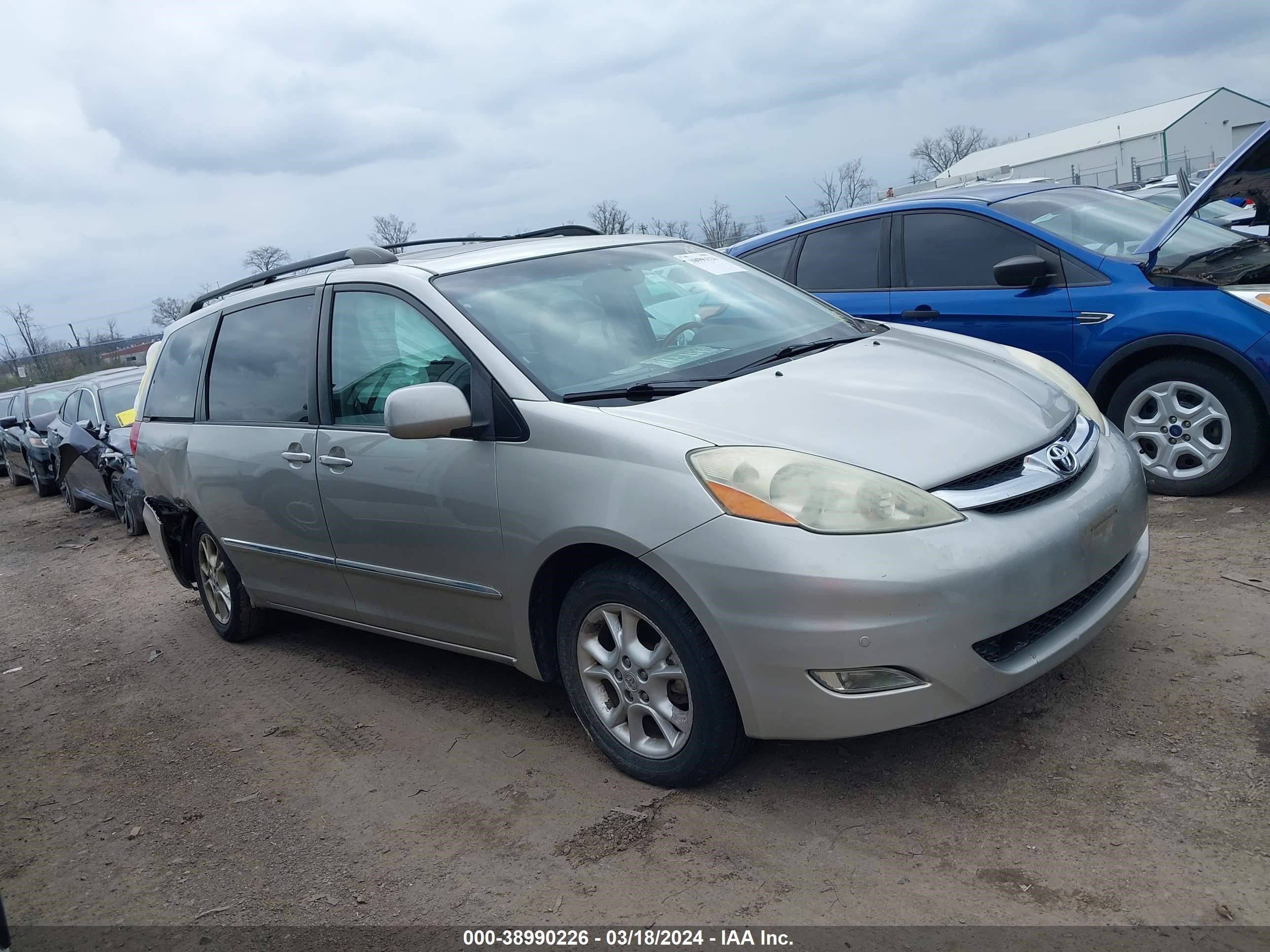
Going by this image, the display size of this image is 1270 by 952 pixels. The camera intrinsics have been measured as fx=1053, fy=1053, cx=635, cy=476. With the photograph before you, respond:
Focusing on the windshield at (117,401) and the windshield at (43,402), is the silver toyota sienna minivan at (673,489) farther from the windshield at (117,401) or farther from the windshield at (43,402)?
the windshield at (43,402)

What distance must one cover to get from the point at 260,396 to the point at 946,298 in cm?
389

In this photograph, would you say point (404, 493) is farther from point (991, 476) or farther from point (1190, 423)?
point (1190, 423)

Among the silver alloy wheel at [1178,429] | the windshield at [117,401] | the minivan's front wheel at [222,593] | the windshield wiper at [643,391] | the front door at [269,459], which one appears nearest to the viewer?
the windshield wiper at [643,391]

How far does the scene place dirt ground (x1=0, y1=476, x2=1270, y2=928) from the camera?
272cm

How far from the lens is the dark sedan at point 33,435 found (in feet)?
47.8

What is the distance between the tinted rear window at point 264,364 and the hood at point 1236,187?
429 centimetres

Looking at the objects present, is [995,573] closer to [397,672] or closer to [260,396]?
[397,672]

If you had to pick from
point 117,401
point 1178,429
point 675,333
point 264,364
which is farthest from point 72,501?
point 1178,429

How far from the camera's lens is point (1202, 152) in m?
58.9

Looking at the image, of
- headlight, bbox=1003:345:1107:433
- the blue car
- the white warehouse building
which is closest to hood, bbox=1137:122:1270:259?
the blue car

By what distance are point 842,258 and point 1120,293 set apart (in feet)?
5.88

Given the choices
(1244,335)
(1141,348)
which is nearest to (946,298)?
(1141,348)

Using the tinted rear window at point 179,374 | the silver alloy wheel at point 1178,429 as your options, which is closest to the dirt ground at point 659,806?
the silver alloy wheel at point 1178,429

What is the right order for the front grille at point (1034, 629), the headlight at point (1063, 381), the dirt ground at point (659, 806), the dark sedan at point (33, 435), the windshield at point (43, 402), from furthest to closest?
the windshield at point (43, 402), the dark sedan at point (33, 435), the headlight at point (1063, 381), the front grille at point (1034, 629), the dirt ground at point (659, 806)
